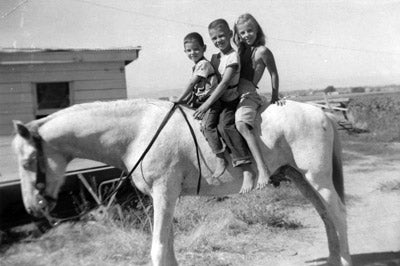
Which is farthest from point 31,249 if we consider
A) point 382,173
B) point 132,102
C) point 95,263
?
point 382,173

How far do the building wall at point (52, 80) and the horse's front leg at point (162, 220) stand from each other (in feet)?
14.8

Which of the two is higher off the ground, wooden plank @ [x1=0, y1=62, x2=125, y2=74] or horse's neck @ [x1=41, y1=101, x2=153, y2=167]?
wooden plank @ [x1=0, y1=62, x2=125, y2=74]

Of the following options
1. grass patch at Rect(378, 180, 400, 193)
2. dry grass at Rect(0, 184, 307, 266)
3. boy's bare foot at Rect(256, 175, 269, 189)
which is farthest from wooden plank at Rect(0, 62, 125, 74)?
grass patch at Rect(378, 180, 400, 193)

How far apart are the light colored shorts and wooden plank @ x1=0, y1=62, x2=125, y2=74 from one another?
4634mm

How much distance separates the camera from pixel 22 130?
3.25 metres

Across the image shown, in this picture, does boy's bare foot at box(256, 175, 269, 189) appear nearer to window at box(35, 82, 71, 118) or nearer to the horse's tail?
the horse's tail

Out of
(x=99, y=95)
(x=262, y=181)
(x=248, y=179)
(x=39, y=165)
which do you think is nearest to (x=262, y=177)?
(x=262, y=181)

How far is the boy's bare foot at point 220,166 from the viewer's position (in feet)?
12.0

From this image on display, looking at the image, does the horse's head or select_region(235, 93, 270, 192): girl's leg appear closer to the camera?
the horse's head

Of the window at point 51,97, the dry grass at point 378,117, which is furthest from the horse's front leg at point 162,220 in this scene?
the dry grass at point 378,117

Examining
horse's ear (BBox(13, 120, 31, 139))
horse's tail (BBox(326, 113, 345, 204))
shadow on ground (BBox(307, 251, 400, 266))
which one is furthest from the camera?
shadow on ground (BBox(307, 251, 400, 266))

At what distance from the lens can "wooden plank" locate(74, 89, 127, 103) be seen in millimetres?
7465

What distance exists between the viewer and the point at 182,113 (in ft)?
12.3

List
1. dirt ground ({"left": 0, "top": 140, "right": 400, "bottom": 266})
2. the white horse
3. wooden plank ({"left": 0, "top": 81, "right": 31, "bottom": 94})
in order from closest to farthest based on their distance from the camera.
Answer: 1. the white horse
2. dirt ground ({"left": 0, "top": 140, "right": 400, "bottom": 266})
3. wooden plank ({"left": 0, "top": 81, "right": 31, "bottom": 94})
